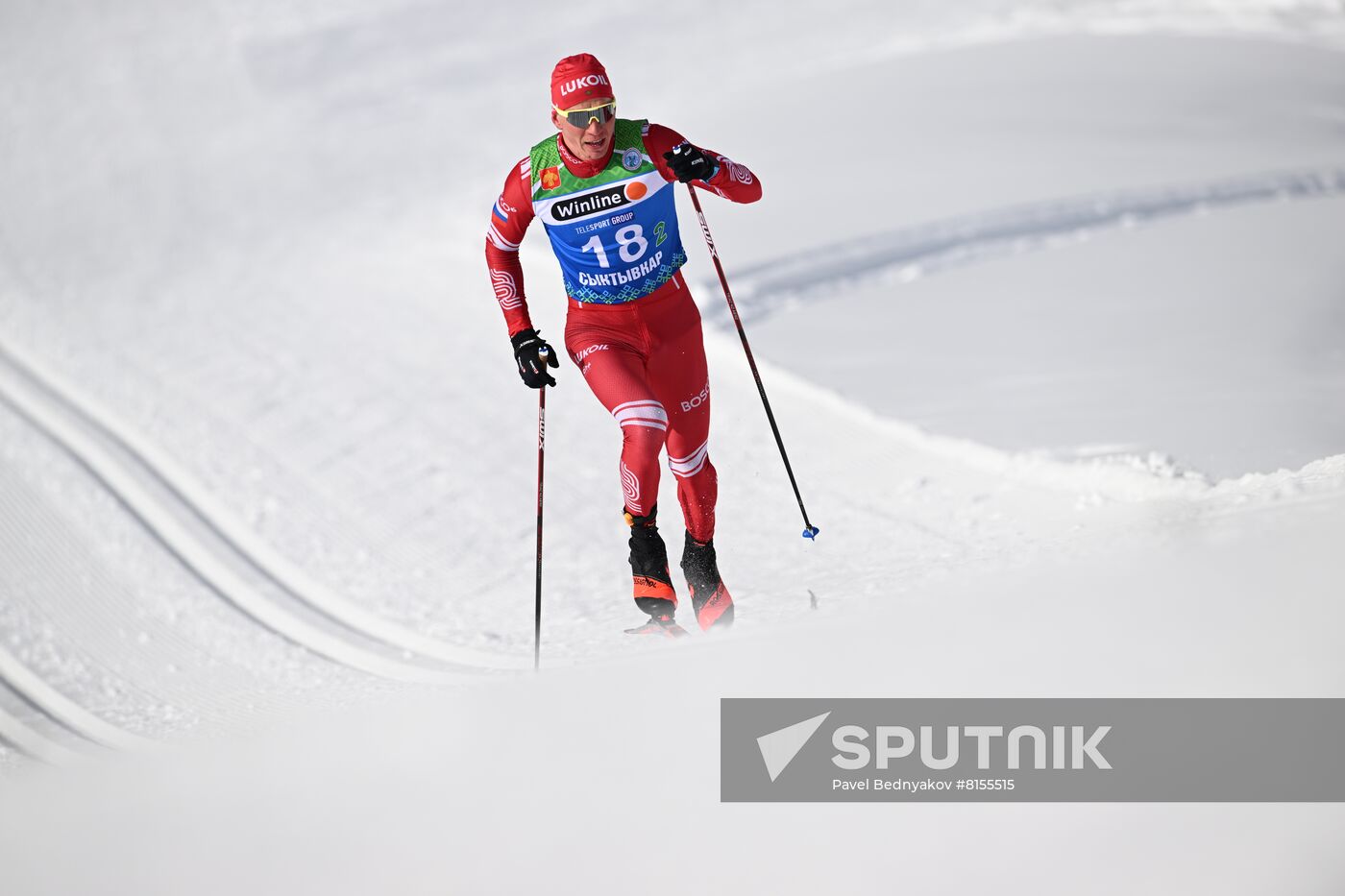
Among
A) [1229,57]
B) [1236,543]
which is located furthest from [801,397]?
[1229,57]

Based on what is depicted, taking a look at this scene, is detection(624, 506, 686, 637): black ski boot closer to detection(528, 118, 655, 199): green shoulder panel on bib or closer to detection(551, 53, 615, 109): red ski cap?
detection(528, 118, 655, 199): green shoulder panel on bib

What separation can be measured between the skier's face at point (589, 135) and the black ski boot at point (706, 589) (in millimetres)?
1667

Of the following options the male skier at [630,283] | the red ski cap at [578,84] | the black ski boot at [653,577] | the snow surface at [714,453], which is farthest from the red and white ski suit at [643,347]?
the snow surface at [714,453]

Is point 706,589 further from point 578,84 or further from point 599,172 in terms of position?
point 578,84

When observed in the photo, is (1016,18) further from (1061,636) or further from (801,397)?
(1061,636)

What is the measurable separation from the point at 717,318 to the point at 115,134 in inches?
331

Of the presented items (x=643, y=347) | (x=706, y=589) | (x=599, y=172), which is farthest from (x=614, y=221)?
(x=706, y=589)

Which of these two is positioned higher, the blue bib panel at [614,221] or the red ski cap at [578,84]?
the red ski cap at [578,84]

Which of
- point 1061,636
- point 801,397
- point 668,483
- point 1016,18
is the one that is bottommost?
point 1061,636

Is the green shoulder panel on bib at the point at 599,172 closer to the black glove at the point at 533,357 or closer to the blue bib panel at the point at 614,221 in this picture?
the blue bib panel at the point at 614,221

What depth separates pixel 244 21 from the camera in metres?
15.9

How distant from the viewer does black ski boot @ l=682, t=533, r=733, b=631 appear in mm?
5109

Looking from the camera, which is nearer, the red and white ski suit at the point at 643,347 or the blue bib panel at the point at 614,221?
the blue bib panel at the point at 614,221

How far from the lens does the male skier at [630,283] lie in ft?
14.8
